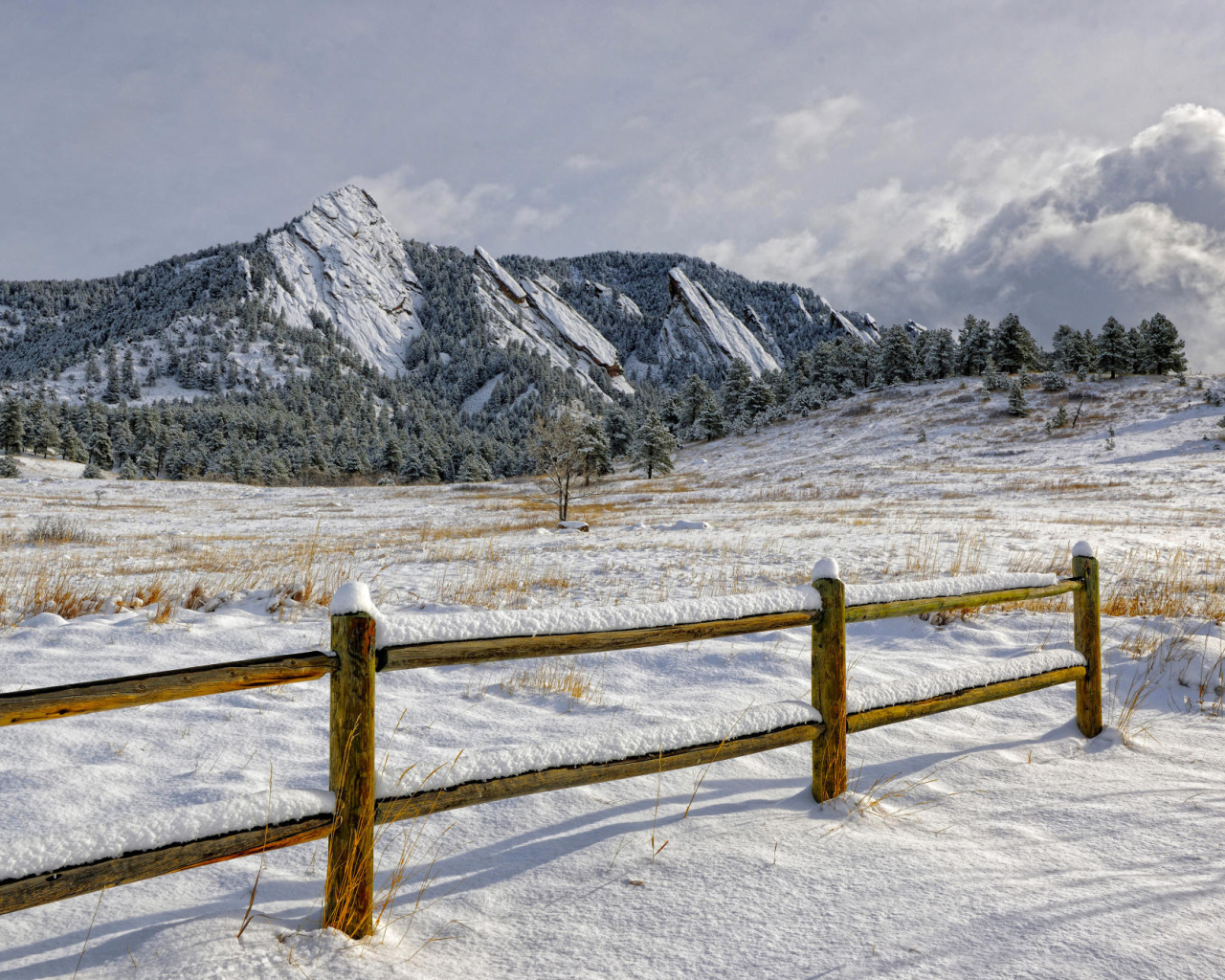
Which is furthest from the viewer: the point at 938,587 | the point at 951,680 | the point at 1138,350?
the point at 1138,350

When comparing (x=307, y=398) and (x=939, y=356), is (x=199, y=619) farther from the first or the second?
(x=307, y=398)

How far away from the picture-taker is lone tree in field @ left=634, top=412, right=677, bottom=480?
59219 mm

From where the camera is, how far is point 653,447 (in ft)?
194

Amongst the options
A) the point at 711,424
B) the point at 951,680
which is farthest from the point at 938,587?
the point at 711,424

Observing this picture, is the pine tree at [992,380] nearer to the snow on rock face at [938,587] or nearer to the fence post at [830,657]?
the snow on rock face at [938,587]

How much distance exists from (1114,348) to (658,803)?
3232 inches

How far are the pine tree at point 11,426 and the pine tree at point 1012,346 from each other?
123 m

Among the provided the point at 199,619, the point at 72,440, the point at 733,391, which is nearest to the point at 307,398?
the point at 72,440

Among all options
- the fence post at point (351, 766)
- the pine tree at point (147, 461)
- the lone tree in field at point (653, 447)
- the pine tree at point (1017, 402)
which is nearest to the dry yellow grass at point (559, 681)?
the fence post at point (351, 766)

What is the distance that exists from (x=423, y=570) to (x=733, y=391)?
79013 millimetres

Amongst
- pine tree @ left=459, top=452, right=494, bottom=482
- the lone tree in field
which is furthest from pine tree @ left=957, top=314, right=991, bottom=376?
pine tree @ left=459, top=452, right=494, bottom=482

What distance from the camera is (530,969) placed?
2338 mm

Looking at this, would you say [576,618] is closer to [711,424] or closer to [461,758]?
[461,758]

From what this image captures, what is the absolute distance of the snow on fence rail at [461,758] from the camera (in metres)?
1.87
